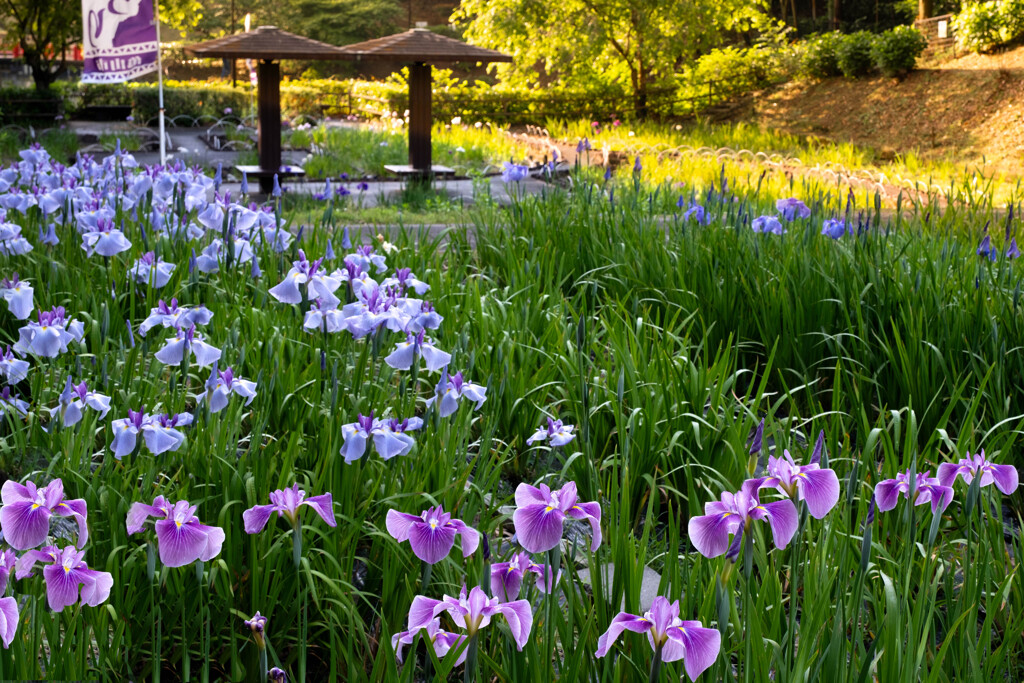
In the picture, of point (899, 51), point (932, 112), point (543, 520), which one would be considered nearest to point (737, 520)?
point (543, 520)

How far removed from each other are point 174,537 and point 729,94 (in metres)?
20.5

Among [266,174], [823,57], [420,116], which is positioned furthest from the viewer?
[823,57]

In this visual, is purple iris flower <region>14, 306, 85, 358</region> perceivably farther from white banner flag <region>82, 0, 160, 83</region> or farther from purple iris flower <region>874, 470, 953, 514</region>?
white banner flag <region>82, 0, 160, 83</region>

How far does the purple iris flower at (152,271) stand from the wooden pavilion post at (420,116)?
6.63 meters

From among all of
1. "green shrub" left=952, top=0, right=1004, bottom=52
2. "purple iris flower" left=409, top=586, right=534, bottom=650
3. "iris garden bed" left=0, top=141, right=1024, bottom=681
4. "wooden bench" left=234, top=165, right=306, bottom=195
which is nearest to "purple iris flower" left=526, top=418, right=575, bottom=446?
"iris garden bed" left=0, top=141, right=1024, bottom=681

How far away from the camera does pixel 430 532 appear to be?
1.21 meters

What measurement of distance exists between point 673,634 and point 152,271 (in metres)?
2.52

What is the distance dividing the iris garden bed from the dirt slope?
10239mm

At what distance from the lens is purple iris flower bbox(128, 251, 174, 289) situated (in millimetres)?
2991

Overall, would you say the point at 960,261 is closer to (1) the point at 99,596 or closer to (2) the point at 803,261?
(2) the point at 803,261

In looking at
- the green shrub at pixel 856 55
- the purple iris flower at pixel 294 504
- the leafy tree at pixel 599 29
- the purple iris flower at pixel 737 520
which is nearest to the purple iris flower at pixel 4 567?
the purple iris flower at pixel 294 504

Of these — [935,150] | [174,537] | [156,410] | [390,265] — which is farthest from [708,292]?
[935,150]

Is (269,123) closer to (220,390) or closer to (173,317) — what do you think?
(173,317)

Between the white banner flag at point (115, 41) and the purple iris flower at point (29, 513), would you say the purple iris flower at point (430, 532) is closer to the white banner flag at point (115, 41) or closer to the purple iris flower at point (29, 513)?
the purple iris flower at point (29, 513)
